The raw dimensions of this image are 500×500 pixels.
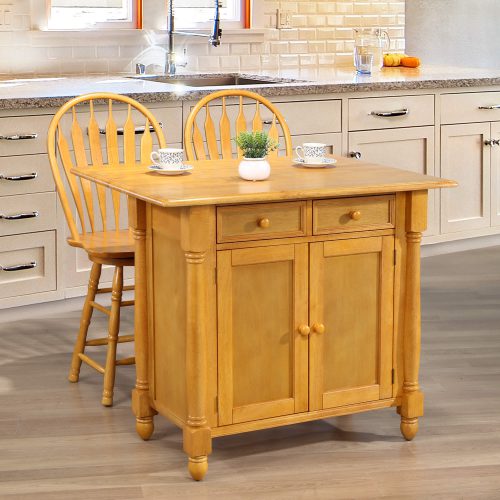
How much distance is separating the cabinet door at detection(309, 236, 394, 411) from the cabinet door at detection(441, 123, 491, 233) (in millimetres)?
2393

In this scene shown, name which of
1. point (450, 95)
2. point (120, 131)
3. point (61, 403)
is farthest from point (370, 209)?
point (450, 95)

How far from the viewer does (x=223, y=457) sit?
310 cm

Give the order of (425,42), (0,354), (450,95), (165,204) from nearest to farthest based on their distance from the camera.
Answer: (165,204)
(0,354)
(450,95)
(425,42)

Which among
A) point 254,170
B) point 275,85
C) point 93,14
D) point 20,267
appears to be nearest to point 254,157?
point 254,170

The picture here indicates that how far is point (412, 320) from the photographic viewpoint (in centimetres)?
315

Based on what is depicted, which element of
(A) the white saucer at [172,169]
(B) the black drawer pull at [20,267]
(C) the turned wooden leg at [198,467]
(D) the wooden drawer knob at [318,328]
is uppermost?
(A) the white saucer at [172,169]

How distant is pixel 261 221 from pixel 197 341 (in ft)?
1.16

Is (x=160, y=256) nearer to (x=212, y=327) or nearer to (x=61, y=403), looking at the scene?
(x=212, y=327)

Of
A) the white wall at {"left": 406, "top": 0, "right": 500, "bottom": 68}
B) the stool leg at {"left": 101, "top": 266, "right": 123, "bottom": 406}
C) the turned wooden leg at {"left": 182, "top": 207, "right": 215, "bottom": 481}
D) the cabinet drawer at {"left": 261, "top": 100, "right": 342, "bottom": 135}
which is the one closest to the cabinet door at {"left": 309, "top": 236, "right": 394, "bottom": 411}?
the turned wooden leg at {"left": 182, "top": 207, "right": 215, "bottom": 481}

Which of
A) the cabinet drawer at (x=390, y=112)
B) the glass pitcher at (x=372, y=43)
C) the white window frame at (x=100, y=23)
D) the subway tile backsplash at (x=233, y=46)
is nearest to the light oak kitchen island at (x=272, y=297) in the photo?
the cabinet drawer at (x=390, y=112)

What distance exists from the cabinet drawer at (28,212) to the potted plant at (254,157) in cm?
137

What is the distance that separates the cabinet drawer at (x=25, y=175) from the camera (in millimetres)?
4238

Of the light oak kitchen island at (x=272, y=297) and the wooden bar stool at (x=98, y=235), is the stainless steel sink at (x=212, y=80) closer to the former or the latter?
the wooden bar stool at (x=98, y=235)

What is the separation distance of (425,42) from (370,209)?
575cm
